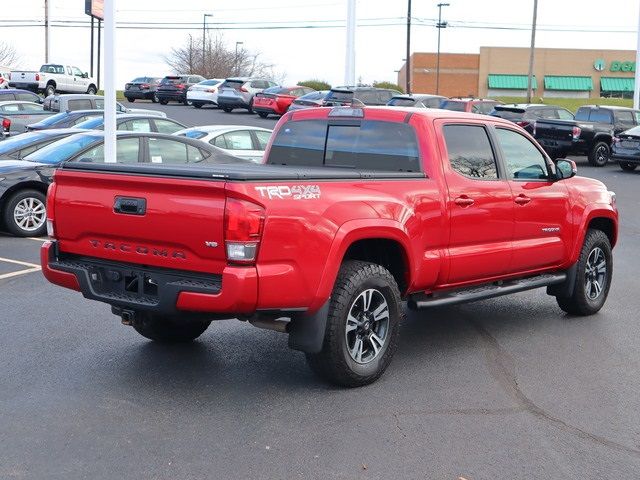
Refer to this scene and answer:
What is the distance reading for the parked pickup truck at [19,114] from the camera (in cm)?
2738

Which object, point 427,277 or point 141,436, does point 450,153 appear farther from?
point 141,436

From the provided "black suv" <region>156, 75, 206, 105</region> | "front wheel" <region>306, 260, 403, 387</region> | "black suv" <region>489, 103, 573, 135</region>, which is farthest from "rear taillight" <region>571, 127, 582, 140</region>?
"black suv" <region>156, 75, 206, 105</region>

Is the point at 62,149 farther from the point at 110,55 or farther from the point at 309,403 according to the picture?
the point at 309,403

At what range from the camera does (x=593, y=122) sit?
95.3ft

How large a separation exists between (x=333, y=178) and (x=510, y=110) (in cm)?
2398

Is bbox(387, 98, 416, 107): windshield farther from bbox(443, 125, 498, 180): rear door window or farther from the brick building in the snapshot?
the brick building

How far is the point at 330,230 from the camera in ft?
19.7

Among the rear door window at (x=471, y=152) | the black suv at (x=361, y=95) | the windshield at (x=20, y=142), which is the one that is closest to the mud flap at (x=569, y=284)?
the rear door window at (x=471, y=152)

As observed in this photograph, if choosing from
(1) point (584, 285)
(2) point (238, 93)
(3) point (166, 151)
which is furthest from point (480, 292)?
(2) point (238, 93)

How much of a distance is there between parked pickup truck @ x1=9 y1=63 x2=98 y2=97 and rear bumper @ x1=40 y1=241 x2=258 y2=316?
150 ft

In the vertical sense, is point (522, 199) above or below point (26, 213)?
above

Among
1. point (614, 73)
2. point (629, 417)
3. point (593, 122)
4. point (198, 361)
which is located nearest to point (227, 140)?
point (198, 361)

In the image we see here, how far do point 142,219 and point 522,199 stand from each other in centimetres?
346

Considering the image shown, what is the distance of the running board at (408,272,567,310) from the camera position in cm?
710
